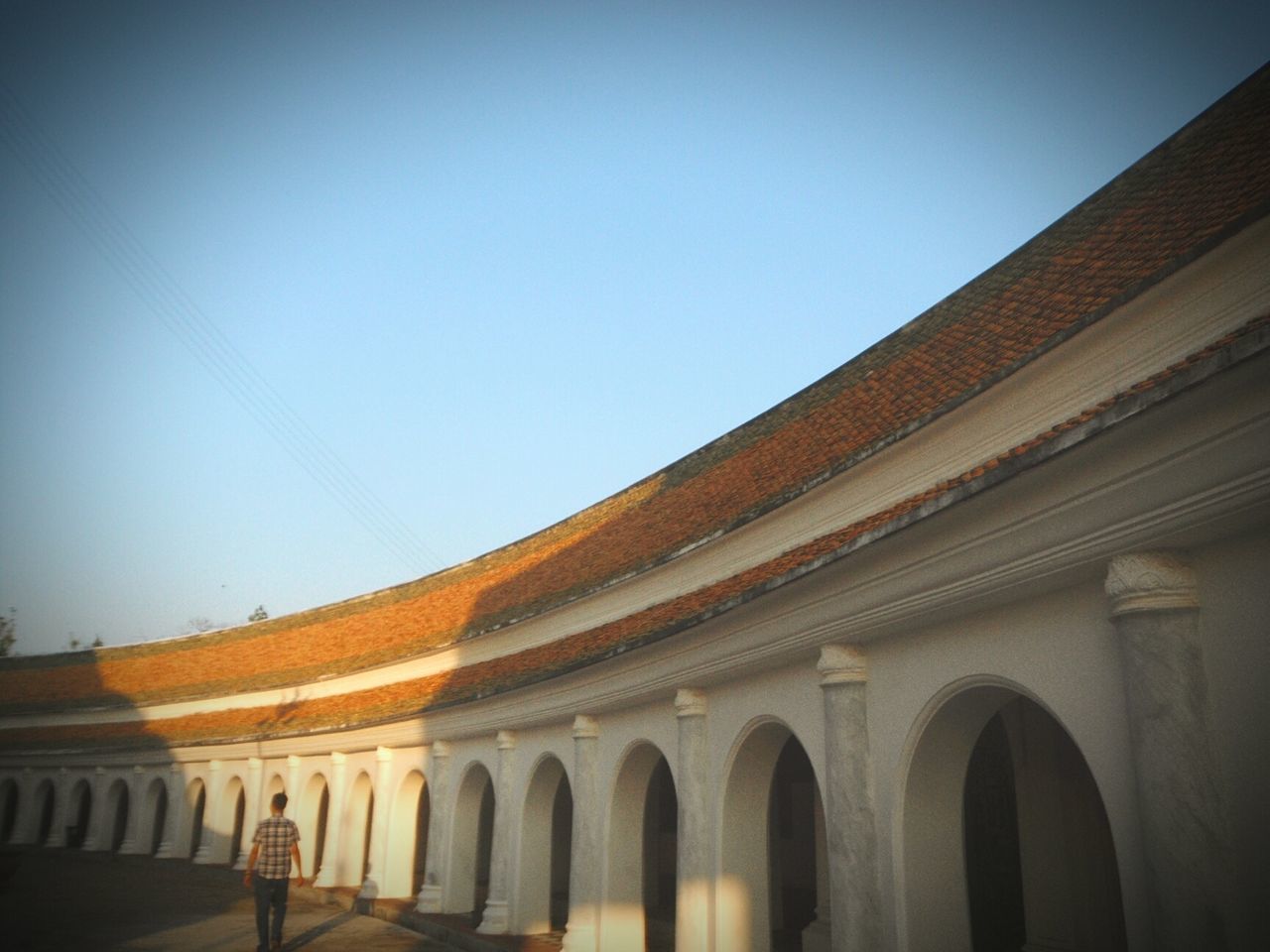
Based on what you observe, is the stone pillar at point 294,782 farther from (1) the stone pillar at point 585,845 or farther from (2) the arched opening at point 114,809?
(1) the stone pillar at point 585,845

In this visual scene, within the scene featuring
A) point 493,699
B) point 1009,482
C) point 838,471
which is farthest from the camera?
point 493,699

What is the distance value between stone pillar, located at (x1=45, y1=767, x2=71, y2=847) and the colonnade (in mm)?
16972

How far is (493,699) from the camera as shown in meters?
15.5

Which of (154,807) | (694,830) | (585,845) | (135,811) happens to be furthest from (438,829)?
(135,811)

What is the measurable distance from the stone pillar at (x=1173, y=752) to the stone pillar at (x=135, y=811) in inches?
1262

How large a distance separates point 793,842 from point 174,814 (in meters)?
22.0

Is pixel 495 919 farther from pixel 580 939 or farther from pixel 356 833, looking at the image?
pixel 356 833

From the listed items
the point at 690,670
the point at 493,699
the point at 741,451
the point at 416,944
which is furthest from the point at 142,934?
the point at 741,451

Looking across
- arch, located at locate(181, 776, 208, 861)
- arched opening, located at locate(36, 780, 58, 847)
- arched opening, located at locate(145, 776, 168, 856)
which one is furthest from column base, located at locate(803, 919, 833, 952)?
arched opening, located at locate(36, 780, 58, 847)

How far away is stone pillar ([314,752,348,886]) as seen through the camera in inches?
861

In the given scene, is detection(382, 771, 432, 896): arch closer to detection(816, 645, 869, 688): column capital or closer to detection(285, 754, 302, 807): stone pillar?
detection(285, 754, 302, 807): stone pillar

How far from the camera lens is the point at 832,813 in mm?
7664

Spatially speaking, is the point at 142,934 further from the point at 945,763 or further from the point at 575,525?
the point at 945,763

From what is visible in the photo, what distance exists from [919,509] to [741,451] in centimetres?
918
